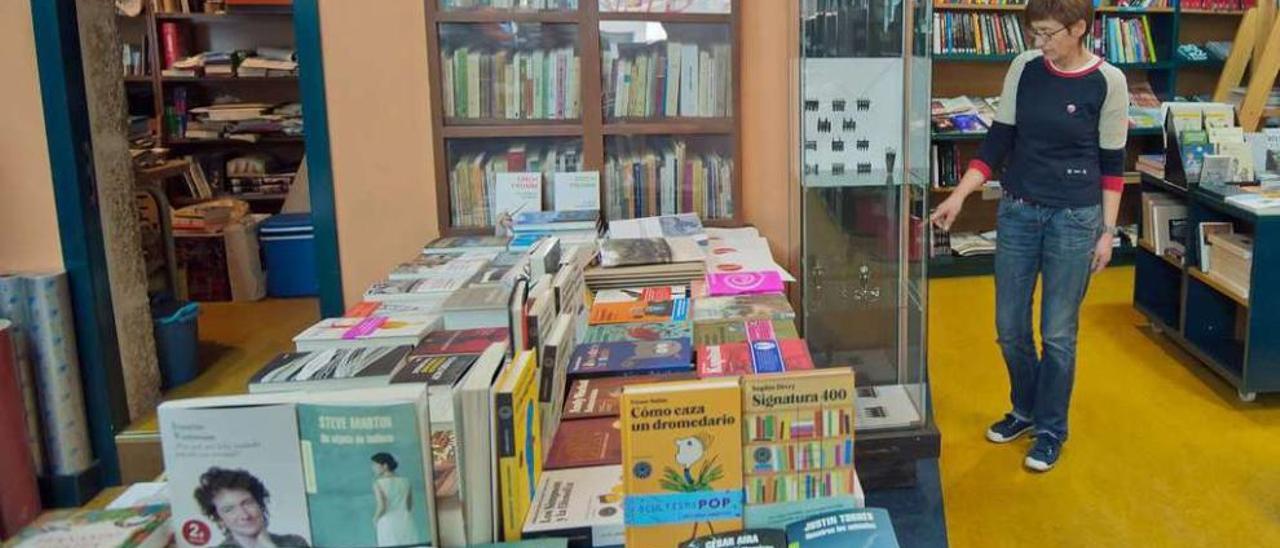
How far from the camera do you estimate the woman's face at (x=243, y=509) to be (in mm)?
1410

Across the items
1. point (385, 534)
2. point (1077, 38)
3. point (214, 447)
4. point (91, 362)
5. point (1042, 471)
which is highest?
point (1077, 38)

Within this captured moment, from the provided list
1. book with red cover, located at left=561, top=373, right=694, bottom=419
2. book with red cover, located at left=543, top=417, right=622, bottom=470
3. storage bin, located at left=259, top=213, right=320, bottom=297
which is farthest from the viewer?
storage bin, located at left=259, top=213, right=320, bottom=297

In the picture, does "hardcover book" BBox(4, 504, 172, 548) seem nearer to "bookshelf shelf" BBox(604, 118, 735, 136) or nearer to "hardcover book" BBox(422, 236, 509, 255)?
"hardcover book" BBox(422, 236, 509, 255)

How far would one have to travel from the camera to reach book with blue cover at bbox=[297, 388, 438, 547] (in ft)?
4.49

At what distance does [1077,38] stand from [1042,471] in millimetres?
1346

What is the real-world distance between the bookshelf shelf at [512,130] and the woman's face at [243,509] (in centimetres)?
228

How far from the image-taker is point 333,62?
135 inches

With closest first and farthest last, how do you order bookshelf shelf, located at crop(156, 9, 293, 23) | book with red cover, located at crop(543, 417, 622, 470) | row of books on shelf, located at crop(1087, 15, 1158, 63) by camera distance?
1. book with red cover, located at crop(543, 417, 622, 470)
2. bookshelf shelf, located at crop(156, 9, 293, 23)
3. row of books on shelf, located at crop(1087, 15, 1158, 63)

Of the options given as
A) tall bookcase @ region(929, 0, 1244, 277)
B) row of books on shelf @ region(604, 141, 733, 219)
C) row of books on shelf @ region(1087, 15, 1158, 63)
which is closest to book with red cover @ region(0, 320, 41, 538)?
row of books on shelf @ region(604, 141, 733, 219)

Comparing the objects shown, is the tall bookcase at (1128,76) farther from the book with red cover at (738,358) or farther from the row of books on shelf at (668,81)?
the book with red cover at (738,358)

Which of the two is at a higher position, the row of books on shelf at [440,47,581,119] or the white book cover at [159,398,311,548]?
the row of books on shelf at [440,47,581,119]

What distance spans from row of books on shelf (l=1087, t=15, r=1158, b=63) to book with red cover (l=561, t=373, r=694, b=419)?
495 cm

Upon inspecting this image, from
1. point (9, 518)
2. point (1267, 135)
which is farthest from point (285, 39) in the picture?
point (1267, 135)

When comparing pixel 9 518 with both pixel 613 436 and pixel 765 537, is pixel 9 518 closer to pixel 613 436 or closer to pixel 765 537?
pixel 613 436
